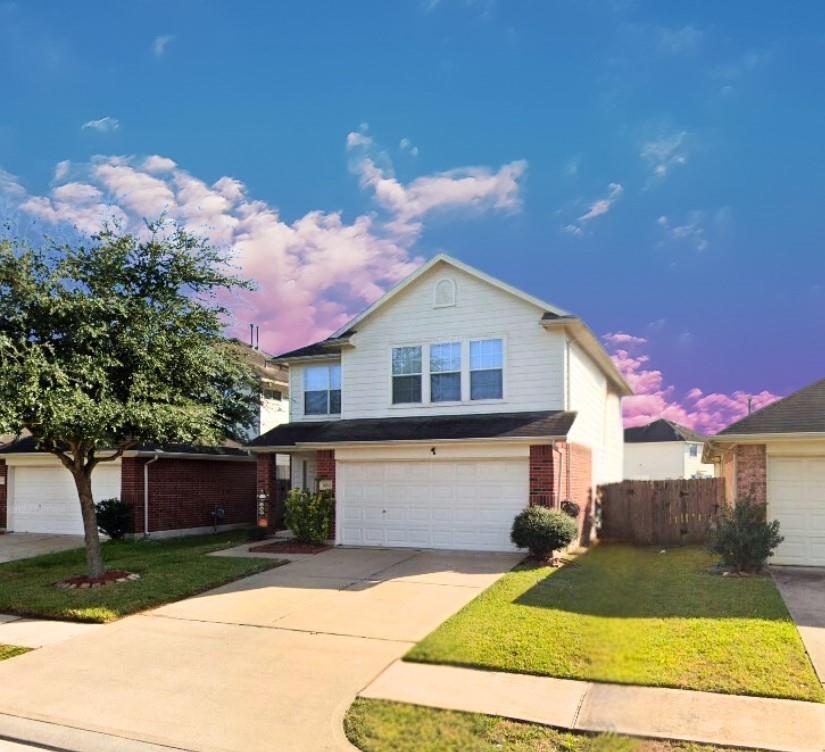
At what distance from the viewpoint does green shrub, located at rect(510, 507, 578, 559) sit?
45.4 feet

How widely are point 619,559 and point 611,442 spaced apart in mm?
7458

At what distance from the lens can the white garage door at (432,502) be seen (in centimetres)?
1548

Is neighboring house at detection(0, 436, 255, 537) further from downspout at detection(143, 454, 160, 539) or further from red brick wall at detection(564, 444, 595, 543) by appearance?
red brick wall at detection(564, 444, 595, 543)

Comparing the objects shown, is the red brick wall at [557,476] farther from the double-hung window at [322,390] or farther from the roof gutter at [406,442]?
the double-hung window at [322,390]

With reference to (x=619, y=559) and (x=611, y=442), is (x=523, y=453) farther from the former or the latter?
(x=611, y=442)

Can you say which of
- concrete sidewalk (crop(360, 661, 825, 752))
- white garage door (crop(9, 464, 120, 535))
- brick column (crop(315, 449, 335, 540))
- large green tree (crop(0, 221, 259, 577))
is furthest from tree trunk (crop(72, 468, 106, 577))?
white garage door (crop(9, 464, 120, 535))

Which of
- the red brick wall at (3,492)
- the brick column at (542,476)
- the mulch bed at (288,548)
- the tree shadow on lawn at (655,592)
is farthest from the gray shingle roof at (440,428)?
the red brick wall at (3,492)

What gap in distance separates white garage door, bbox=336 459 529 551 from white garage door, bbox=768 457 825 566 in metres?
4.87

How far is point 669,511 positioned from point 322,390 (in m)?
9.85

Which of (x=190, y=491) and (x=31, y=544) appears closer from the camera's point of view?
(x=31, y=544)

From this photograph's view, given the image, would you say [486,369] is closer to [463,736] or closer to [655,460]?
[463,736]

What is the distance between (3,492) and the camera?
22203mm

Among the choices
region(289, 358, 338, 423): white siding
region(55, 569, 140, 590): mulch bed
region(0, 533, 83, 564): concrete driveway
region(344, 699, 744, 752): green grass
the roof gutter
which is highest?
region(289, 358, 338, 423): white siding

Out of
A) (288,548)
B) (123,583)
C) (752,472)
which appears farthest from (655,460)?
(123,583)
